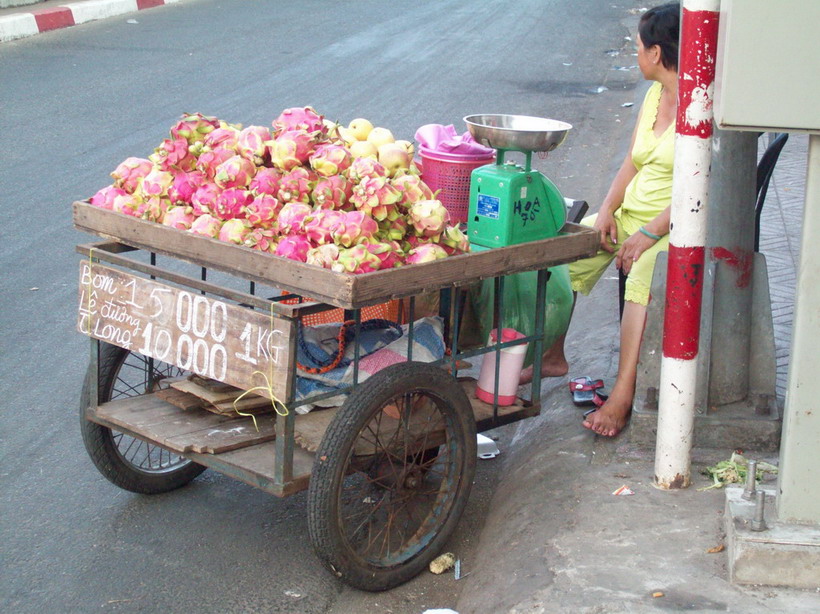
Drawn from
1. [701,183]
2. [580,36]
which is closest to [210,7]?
[580,36]

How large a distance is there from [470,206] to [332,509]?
3.67 feet

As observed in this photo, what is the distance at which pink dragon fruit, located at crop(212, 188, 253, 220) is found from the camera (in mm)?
3084

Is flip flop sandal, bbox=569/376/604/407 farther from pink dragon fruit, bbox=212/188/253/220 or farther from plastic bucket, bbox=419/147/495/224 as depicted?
pink dragon fruit, bbox=212/188/253/220

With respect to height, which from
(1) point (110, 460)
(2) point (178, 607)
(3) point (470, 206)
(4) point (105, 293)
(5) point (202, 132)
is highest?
(5) point (202, 132)

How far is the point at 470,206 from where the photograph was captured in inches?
131

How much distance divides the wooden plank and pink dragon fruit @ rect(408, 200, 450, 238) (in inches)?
4.5

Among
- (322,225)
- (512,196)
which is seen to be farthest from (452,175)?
(322,225)

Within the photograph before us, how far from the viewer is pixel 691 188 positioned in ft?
9.40

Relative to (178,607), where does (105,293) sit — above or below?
above

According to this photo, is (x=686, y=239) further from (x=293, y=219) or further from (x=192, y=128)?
(x=192, y=128)

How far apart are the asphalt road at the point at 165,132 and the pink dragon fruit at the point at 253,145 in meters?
1.20

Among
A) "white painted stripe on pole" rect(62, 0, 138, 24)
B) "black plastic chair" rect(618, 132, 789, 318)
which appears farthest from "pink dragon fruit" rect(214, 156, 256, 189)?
"white painted stripe on pole" rect(62, 0, 138, 24)

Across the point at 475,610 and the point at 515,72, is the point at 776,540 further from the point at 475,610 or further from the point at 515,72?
the point at 515,72

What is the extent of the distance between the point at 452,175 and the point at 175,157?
94 cm
